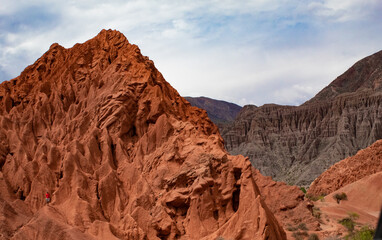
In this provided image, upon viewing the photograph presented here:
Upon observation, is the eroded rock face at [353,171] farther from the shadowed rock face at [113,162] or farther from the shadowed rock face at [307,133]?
the shadowed rock face at [307,133]

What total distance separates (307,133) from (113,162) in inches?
4375

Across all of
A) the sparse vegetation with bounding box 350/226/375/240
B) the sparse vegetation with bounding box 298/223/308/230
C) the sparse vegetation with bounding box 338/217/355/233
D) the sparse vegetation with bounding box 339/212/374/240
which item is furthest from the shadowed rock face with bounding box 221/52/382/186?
the sparse vegetation with bounding box 298/223/308/230

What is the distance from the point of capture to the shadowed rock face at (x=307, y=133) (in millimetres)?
119625

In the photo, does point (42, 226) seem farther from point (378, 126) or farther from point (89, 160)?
point (378, 126)

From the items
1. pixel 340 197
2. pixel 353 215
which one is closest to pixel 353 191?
pixel 340 197

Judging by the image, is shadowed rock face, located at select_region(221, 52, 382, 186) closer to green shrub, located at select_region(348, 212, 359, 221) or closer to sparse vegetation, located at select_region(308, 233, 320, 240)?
green shrub, located at select_region(348, 212, 359, 221)

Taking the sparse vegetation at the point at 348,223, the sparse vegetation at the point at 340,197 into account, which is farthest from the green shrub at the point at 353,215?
the sparse vegetation at the point at 340,197

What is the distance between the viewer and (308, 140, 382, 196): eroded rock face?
2367 inches

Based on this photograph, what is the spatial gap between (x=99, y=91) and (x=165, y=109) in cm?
470

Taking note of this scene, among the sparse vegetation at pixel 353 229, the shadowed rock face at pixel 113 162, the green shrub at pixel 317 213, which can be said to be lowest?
the sparse vegetation at pixel 353 229

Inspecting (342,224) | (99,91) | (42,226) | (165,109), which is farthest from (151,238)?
(342,224)

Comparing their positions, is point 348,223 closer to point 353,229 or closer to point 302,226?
point 353,229

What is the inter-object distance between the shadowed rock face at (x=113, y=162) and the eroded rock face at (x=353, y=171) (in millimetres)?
29569

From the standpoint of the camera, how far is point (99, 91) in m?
33.4
